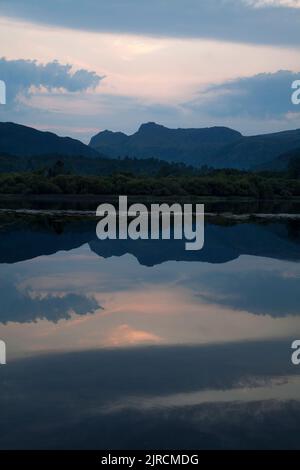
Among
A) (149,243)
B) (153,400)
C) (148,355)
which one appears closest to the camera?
(153,400)

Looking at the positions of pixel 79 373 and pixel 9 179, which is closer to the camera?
pixel 79 373

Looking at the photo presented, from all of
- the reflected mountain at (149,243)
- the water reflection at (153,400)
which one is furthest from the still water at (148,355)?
the reflected mountain at (149,243)

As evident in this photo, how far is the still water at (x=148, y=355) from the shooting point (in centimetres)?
831

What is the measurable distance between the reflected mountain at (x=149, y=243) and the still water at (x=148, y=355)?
2415mm

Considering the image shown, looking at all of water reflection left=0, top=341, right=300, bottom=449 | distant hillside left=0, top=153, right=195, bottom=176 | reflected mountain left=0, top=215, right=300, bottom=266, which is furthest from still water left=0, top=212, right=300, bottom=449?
distant hillside left=0, top=153, right=195, bottom=176

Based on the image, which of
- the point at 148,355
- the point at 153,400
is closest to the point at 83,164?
the point at 148,355

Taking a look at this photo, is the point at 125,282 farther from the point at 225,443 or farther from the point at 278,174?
the point at 278,174

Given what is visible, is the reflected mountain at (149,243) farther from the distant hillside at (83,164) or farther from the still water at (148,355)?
the distant hillside at (83,164)

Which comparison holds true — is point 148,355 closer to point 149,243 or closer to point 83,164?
point 149,243

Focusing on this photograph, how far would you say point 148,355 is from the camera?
11.7 meters

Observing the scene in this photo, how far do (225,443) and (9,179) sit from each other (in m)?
81.7

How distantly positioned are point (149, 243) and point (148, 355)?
19979mm
